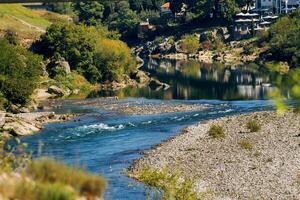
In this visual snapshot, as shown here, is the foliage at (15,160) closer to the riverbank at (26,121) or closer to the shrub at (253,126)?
the riverbank at (26,121)

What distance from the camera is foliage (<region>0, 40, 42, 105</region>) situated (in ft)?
176

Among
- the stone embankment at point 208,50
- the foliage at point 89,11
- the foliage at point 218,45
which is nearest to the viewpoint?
the stone embankment at point 208,50

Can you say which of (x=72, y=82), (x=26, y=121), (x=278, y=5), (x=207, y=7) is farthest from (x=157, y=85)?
(x=278, y=5)

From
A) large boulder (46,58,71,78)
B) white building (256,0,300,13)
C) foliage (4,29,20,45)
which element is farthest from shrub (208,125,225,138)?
white building (256,0,300,13)

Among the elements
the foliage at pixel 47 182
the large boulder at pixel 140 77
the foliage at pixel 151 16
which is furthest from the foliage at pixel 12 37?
the foliage at pixel 47 182

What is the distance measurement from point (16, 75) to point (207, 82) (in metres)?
26.6

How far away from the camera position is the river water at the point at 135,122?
117ft

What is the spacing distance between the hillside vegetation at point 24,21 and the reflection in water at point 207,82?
16196 mm

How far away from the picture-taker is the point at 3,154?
9.63m

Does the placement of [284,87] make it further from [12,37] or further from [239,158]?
[12,37]

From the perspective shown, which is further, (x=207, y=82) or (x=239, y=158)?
(x=207, y=82)

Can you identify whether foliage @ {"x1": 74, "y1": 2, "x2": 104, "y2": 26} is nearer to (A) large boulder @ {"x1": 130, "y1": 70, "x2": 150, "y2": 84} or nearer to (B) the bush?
(A) large boulder @ {"x1": 130, "y1": 70, "x2": 150, "y2": 84}

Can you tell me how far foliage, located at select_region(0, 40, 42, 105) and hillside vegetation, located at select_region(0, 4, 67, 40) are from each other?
2417cm

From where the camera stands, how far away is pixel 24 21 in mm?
101125
